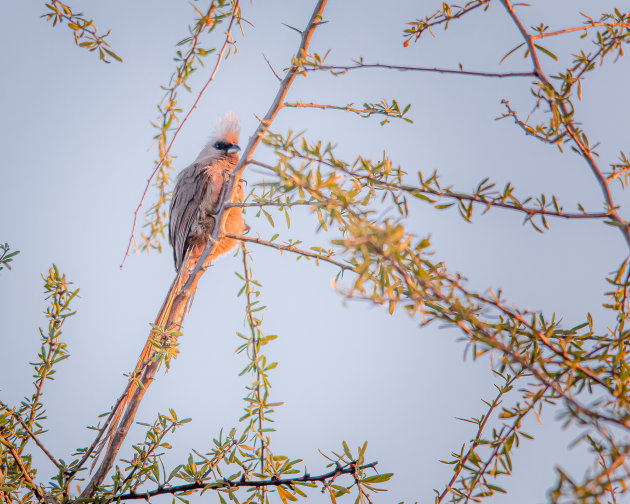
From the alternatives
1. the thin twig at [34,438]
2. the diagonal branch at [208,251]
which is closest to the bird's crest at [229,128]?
the diagonal branch at [208,251]

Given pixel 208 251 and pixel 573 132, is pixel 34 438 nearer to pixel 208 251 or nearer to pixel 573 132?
pixel 208 251

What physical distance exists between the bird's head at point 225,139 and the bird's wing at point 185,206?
37cm

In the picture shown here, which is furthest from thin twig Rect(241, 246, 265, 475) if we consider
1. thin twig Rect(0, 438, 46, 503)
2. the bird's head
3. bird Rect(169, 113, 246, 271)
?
the bird's head

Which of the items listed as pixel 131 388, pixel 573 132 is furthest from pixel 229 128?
pixel 573 132

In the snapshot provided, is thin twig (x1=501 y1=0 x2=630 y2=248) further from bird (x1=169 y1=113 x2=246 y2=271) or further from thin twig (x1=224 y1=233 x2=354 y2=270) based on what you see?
bird (x1=169 y1=113 x2=246 y2=271)

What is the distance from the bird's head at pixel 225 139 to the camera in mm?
3762

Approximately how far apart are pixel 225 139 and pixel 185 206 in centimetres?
78

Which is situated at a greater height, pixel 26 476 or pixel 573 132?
pixel 573 132

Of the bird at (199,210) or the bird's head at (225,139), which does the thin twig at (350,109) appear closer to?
the bird at (199,210)

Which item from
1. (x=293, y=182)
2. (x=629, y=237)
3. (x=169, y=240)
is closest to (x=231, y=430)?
(x=293, y=182)

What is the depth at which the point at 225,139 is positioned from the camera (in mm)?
3867

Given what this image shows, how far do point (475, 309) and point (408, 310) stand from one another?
166mm

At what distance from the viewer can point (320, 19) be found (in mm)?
1593

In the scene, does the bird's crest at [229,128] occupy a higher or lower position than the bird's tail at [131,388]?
higher
